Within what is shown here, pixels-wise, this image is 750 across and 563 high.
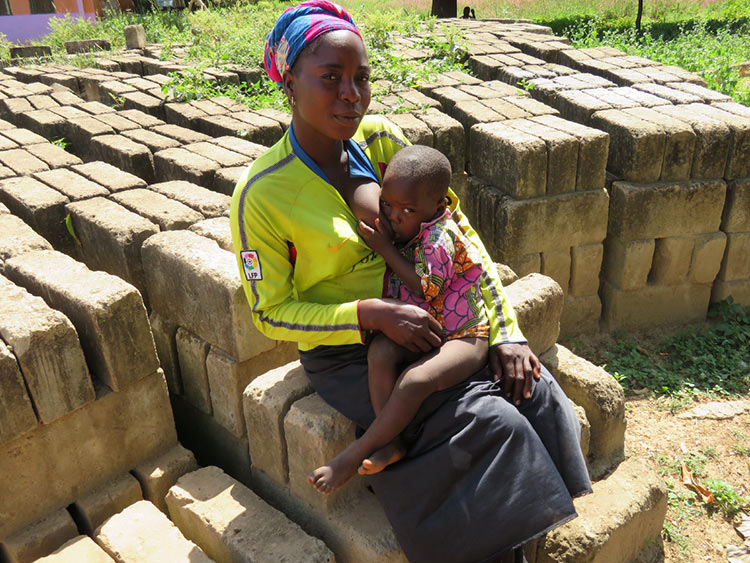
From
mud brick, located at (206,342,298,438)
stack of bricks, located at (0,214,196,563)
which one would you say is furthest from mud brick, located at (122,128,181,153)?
mud brick, located at (206,342,298,438)

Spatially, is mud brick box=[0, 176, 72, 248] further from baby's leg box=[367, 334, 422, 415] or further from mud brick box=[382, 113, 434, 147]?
baby's leg box=[367, 334, 422, 415]

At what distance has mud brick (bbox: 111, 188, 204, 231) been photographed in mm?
3246

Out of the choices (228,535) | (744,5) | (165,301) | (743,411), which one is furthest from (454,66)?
(744,5)

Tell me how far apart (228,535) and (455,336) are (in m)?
1.02

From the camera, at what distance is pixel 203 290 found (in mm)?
2680

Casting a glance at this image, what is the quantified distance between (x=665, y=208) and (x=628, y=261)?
412 mm

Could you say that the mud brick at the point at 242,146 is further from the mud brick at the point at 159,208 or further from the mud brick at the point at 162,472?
the mud brick at the point at 162,472

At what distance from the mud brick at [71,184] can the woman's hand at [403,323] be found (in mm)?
2210

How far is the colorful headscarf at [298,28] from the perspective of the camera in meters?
2.13

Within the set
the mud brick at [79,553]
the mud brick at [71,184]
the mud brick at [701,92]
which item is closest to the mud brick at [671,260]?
the mud brick at [701,92]

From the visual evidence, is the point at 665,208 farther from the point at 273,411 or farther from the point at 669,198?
the point at 273,411

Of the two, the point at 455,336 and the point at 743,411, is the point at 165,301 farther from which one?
the point at 743,411

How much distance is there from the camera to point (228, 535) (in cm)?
224

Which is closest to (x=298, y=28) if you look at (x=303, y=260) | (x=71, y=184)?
(x=303, y=260)
